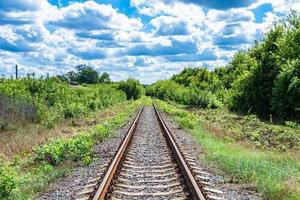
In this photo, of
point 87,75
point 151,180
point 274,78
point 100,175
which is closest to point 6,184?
point 100,175

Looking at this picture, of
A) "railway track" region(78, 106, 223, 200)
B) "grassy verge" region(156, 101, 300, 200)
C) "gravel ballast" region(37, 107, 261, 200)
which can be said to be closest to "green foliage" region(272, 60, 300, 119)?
"grassy verge" region(156, 101, 300, 200)

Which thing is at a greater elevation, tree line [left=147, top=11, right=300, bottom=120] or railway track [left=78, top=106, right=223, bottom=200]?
tree line [left=147, top=11, right=300, bottom=120]

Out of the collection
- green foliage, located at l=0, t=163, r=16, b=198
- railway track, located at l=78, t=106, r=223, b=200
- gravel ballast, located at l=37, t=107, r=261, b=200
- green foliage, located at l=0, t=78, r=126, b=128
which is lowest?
gravel ballast, located at l=37, t=107, r=261, b=200

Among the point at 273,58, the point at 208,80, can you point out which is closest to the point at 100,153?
the point at 273,58

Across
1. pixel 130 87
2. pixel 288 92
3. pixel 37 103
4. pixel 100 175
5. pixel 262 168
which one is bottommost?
pixel 100 175

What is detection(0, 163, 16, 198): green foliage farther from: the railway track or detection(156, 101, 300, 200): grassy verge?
detection(156, 101, 300, 200): grassy verge

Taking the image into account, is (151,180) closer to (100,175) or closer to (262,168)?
(100,175)

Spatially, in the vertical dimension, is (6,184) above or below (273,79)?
below

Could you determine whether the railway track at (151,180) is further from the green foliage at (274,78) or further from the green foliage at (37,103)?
the green foliage at (274,78)

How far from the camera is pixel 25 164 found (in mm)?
12453

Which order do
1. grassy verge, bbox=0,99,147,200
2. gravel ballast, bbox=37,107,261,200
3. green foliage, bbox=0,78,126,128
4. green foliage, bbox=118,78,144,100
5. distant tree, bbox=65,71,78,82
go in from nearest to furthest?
1. grassy verge, bbox=0,99,147,200
2. gravel ballast, bbox=37,107,261,200
3. green foliage, bbox=0,78,126,128
4. green foliage, bbox=118,78,144,100
5. distant tree, bbox=65,71,78,82

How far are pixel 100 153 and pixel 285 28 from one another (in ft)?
91.1

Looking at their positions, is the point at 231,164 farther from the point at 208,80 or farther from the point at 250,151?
the point at 208,80

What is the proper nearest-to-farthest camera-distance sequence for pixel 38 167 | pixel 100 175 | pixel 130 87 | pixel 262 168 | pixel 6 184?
pixel 6 184
pixel 100 175
pixel 262 168
pixel 38 167
pixel 130 87
